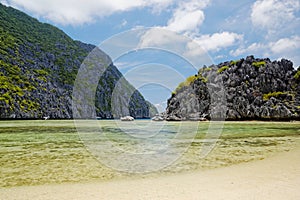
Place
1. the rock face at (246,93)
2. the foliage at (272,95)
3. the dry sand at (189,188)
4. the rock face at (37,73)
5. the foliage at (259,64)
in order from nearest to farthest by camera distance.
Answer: the dry sand at (189,188), the rock face at (246,93), the foliage at (272,95), the foliage at (259,64), the rock face at (37,73)

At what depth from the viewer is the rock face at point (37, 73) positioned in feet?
318

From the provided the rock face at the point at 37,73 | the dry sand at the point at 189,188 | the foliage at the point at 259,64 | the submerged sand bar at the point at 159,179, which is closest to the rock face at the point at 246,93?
the foliage at the point at 259,64

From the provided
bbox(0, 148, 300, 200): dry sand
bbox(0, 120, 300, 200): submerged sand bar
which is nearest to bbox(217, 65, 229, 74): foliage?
bbox(0, 120, 300, 200): submerged sand bar

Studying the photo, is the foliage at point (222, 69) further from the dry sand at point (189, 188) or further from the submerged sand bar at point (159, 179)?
the dry sand at point (189, 188)

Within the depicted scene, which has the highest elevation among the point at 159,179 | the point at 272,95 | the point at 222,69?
the point at 222,69

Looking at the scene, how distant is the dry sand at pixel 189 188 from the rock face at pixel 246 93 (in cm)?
6537

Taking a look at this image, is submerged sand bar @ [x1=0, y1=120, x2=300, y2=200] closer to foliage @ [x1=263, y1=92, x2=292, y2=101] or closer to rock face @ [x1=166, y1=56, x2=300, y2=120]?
rock face @ [x1=166, y1=56, x2=300, y2=120]

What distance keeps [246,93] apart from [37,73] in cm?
9533

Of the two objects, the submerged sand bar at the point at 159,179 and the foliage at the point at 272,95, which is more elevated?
the foliage at the point at 272,95

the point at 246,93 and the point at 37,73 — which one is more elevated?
the point at 37,73

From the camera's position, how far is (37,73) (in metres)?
122

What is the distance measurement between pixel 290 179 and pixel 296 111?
66567mm

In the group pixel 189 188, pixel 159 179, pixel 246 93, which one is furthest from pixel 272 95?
pixel 189 188

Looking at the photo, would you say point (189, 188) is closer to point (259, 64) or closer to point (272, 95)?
point (272, 95)
